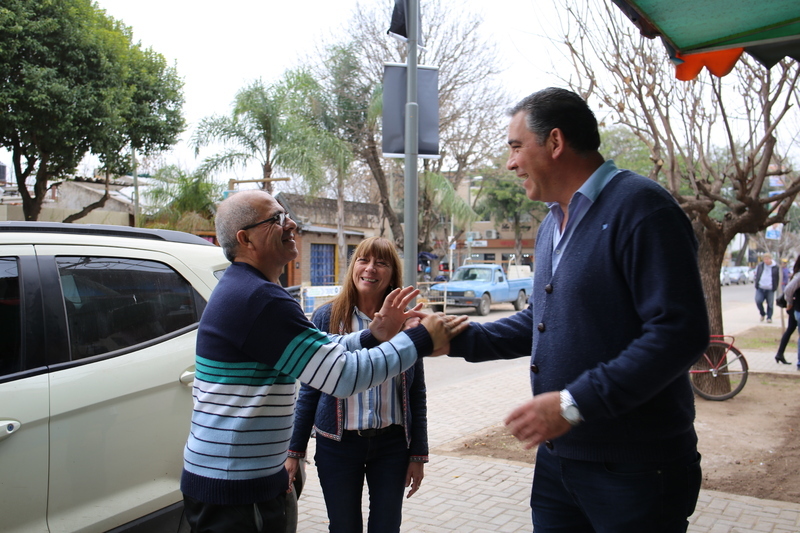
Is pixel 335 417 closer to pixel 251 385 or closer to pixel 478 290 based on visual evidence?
pixel 251 385

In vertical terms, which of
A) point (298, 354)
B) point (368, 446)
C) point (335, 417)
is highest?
point (298, 354)

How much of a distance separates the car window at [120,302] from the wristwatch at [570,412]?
214 centimetres

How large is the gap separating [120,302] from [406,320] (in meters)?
1.45

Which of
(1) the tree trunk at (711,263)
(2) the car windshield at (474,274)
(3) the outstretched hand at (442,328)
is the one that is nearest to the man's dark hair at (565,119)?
(3) the outstretched hand at (442,328)

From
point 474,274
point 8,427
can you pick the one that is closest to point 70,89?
point 474,274

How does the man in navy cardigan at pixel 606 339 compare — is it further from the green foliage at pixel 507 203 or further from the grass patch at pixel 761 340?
the green foliage at pixel 507 203

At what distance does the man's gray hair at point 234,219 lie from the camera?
229 cm

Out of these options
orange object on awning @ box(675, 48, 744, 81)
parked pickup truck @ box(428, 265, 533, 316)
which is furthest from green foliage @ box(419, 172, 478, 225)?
orange object on awning @ box(675, 48, 744, 81)

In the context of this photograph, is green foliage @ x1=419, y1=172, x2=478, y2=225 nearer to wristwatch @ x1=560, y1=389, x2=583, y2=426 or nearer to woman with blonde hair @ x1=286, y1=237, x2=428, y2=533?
woman with blonde hair @ x1=286, y1=237, x2=428, y2=533

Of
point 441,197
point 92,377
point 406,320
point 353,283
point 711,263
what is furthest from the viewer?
point 441,197

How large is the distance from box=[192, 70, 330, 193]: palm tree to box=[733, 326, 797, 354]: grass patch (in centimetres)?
1286

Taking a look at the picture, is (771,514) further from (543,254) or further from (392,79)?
(392,79)

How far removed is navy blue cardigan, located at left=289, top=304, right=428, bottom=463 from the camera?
2875 millimetres

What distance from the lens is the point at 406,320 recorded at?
104 inches
